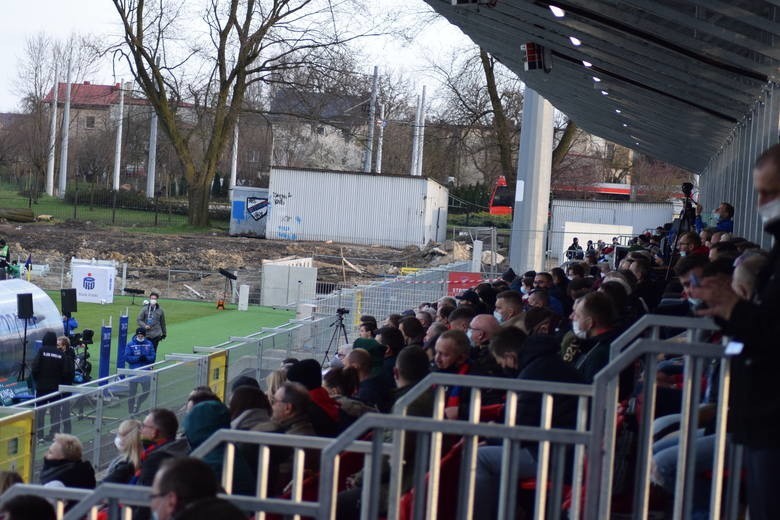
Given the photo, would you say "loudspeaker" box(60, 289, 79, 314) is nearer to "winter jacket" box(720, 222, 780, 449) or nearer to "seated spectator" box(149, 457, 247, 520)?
"seated spectator" box(149, 457, 247, 520)

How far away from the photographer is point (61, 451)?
7617 mm

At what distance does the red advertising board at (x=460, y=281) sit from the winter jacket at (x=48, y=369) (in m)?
10.8

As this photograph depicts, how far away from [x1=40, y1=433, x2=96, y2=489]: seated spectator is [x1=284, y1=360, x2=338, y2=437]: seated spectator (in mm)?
1597

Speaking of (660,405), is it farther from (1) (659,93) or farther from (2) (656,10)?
(1) (659,93)

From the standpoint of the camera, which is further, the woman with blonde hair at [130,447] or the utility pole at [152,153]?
the utility pole at [152,153]

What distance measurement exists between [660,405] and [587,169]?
75.0 meters

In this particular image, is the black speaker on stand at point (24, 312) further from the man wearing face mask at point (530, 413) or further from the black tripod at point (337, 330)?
the man wearing face mask at point (530, 413)

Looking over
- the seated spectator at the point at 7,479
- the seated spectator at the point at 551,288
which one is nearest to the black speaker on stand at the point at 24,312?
the seated spectator at the point at 551,288

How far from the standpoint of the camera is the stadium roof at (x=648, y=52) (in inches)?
392

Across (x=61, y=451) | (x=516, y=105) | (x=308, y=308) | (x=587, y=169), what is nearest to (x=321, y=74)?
(x=516, y=105)

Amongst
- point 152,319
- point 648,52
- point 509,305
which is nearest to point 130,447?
point 509,305

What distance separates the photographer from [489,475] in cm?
535

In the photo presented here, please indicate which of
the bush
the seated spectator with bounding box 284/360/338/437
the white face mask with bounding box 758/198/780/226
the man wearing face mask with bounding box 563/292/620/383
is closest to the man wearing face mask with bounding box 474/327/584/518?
the man wearing face mask with bounding box 563/292/620/383

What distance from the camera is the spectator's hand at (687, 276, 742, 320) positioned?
3.68 m
